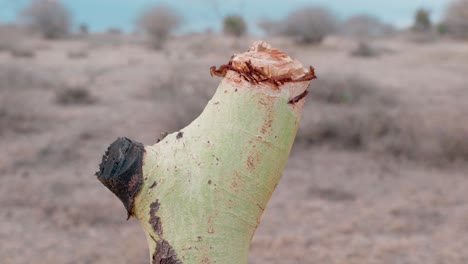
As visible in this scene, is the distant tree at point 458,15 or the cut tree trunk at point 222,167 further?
the distant tree at point 458,15

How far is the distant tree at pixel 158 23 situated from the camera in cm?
3108

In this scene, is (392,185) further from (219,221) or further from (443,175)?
(219,221)

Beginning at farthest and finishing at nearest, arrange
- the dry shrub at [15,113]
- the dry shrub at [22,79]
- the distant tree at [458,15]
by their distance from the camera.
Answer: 1. the distant tree at [458,15]
2. the dry shrub at [22,79]
3. the dry shrub at [15,113]

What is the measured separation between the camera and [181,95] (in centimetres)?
868

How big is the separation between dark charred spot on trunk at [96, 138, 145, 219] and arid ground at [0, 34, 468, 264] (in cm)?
318

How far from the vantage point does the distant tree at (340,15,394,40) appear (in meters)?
30.5

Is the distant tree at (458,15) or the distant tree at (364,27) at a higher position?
the distant tree at (458,15)

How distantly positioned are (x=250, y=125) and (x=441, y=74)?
14119mm

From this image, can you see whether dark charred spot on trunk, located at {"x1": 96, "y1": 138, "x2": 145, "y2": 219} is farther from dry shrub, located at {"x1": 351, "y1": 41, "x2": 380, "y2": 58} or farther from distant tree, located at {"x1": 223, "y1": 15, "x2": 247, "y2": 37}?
distant tree, located at {"x1": 223, "y1": 15, "x2": 247, "y2": 37}

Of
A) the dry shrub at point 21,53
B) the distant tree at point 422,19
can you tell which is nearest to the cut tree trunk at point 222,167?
the dry shrub at point 21,53

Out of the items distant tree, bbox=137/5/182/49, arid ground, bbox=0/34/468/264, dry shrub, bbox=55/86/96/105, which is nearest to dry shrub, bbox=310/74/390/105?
arid ground, bbox=0/34/468/264

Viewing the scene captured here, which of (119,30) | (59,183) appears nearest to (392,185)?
(59,183)

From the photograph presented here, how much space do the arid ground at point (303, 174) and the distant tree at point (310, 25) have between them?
14986 millimetres

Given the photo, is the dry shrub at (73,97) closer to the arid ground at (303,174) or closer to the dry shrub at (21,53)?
the arid ground at (303,174)
